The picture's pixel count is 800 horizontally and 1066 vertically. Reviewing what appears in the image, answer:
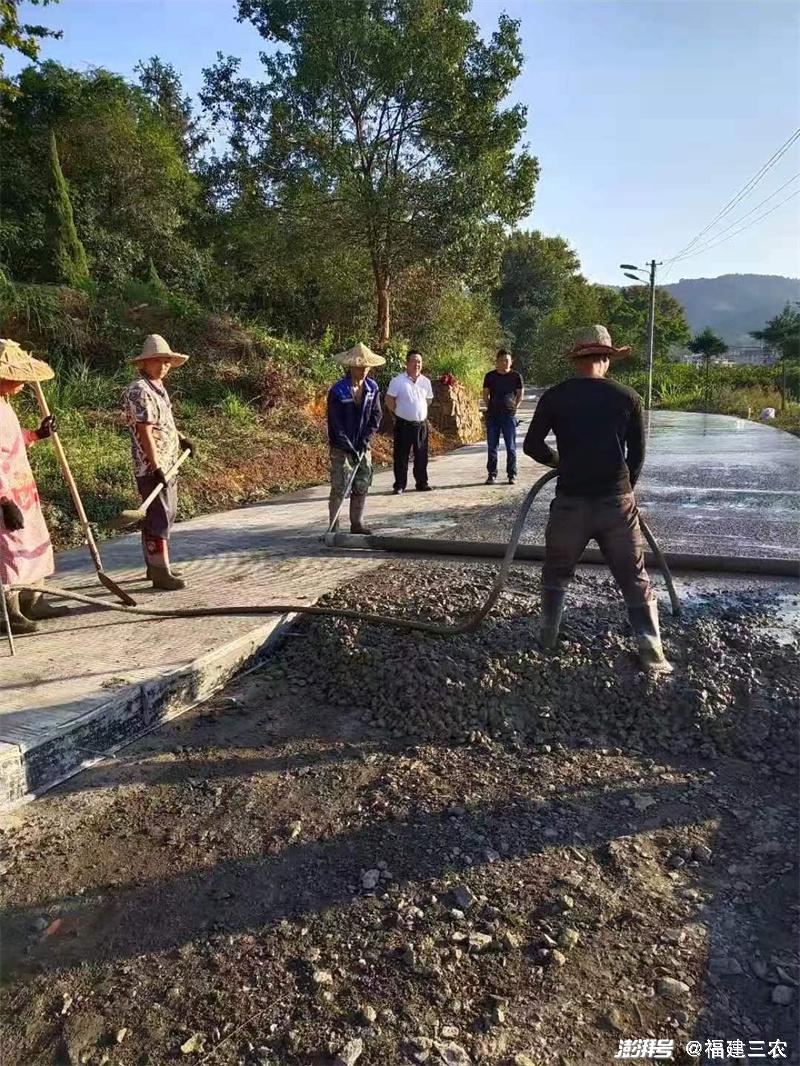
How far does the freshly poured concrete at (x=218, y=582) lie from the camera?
337cm

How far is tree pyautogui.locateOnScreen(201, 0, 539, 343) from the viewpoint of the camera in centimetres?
1362

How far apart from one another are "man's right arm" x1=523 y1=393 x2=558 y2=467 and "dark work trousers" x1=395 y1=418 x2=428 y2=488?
4.80m

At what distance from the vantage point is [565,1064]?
191 cm

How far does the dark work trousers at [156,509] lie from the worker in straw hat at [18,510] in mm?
661

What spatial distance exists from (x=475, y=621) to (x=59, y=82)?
15.9 meters

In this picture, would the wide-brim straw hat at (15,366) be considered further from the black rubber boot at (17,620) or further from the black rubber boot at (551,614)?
the black rubber boot at (551,614)

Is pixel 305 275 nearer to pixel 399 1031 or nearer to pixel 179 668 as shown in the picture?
pixel 179 668

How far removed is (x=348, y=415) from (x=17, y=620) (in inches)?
120

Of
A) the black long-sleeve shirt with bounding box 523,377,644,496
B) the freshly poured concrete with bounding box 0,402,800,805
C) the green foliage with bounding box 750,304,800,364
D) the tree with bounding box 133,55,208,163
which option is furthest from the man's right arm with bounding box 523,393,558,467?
the green foliage with bounding box 750,304,800,364

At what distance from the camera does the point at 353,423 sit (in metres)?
6.43

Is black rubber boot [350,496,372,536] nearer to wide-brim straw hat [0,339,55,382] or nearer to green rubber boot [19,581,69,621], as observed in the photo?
green rubber boot [19,581,69,621]

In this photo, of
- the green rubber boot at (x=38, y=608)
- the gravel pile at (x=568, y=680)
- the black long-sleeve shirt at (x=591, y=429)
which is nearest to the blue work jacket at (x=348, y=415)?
the gravel pile at (x=568, y=680)

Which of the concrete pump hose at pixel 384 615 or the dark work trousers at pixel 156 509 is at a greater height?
the dark work trousers at pixel 156 509

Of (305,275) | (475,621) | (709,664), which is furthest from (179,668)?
(305,275)
